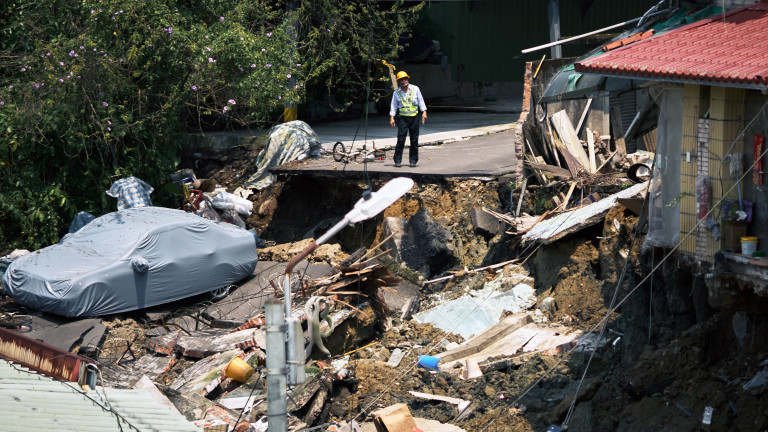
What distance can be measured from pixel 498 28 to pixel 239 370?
16060mm

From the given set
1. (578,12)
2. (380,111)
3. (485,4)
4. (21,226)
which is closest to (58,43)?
(21,226)

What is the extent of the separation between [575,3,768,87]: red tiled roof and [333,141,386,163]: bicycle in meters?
Result: 7.64

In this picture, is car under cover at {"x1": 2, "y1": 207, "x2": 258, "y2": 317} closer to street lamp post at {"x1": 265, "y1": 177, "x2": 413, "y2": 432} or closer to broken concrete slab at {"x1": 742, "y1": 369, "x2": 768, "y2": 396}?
street lamp post at {"x1": 265, "y1": 177, "x2": 413, "y2": 432}

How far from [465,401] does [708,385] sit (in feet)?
9.43

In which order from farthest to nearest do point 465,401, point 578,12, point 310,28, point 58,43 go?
1. point 578,12
2. point 310,28
3. point 58,43
4. point 465,401

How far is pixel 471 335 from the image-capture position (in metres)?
12.8

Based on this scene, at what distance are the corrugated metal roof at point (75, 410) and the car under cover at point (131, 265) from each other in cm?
548

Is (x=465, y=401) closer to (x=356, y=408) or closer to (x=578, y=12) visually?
(x=356, y=408)

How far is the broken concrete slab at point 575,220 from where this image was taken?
40.8ft

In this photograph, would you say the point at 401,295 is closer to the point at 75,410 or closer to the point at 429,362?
the point at 429,362

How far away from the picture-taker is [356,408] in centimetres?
1107

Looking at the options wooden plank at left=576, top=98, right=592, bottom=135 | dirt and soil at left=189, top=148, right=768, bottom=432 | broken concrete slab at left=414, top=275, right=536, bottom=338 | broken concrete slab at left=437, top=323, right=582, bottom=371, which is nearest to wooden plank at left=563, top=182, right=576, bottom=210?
dirt and soil at left=189, top=148, right=768, bottom=432

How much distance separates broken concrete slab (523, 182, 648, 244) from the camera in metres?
12.4

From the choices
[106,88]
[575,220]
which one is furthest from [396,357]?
[106,88]
